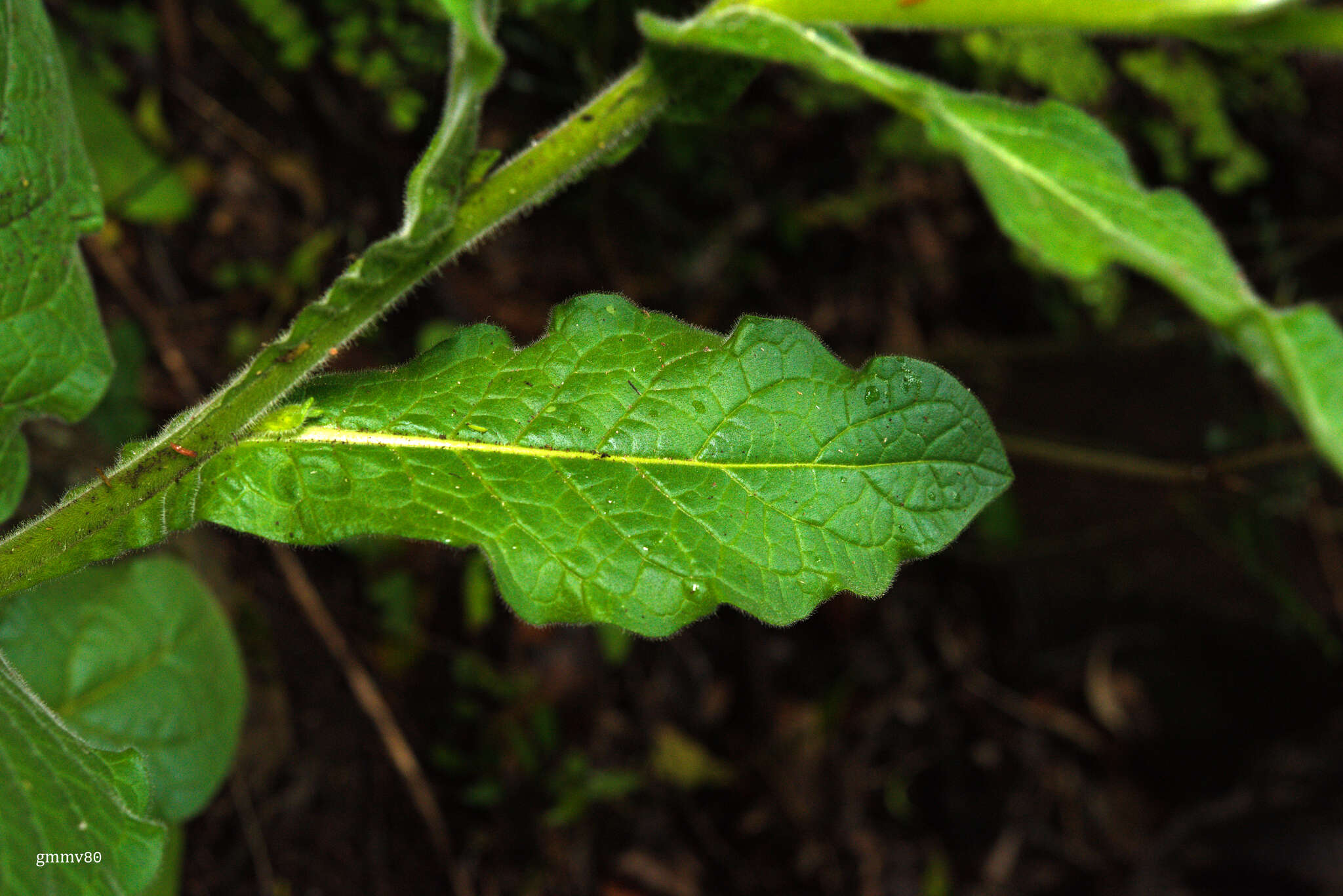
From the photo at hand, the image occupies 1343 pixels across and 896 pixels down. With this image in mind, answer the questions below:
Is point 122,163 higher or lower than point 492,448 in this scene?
higher

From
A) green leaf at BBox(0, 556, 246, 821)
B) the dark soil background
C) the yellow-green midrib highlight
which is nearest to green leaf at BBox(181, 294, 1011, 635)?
the yellow-green midrib highlight

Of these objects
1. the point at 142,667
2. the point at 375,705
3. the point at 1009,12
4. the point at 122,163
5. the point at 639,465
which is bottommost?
the point at 375,705

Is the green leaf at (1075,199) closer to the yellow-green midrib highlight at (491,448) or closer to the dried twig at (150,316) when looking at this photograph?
the yellow-green midrib highlight at (491,448)

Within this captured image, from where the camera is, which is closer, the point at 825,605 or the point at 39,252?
the point at 39,252

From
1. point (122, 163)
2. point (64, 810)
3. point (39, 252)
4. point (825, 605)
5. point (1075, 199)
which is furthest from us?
point (825, 605)

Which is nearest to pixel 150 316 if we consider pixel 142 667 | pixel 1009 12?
pixel 142 667

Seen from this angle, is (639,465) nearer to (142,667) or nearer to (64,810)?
(64,810)

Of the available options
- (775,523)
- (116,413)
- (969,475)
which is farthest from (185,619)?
(969,475)
